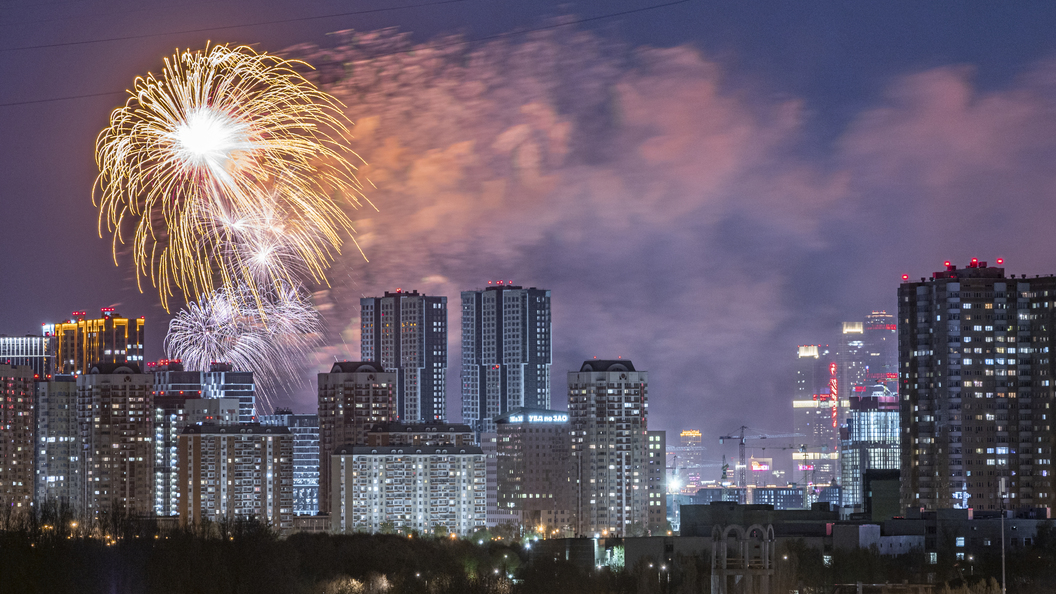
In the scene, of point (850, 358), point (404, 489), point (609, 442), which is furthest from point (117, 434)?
point (850, 358)

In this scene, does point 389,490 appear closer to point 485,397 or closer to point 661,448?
point 661,448

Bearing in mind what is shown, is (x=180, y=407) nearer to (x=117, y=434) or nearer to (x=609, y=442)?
(x=117, y=434)

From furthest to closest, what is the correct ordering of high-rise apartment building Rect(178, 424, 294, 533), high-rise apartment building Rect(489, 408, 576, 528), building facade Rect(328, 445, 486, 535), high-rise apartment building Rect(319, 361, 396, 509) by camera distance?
high-rise apartment building Rect(319, 361, 396, 509) → high-rise apartment building Rect(489, 408, 576, 528) → high-rise apartment building Rect(178, 424, 294, 533) → building facade Rect(328, 445, 486, 535)

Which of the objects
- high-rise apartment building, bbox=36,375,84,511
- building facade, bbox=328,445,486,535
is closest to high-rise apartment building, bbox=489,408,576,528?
building facade, bbox=328,445,486,535

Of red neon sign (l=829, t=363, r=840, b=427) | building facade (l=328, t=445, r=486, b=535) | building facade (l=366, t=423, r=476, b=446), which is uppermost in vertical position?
red neon sign (l=829, t=363, r=840, b=427)

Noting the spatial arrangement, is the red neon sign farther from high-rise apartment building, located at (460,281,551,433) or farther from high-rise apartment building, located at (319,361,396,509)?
high-rise apartment building, located at (319,361,396,509)

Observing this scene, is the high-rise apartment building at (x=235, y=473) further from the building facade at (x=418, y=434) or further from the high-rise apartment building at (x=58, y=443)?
the high-rise apartment building at (x=58, y=443)

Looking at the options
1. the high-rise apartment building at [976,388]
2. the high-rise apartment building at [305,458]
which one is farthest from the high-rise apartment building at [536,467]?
the high-rise apartment building at [976,388]

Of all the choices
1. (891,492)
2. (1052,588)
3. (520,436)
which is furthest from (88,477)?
(1052,588)
